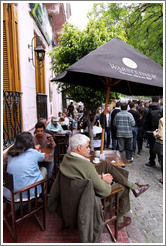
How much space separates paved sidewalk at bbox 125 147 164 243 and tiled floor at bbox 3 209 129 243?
0.22 metres

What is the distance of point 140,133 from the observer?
22.9ft

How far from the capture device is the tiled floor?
262cm

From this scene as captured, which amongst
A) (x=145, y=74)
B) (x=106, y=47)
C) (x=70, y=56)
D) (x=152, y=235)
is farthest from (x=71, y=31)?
(x=152, y=235)

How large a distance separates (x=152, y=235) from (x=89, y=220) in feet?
4.37

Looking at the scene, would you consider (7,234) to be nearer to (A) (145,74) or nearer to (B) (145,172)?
(A) (145,74)

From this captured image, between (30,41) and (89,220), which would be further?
(30,41)

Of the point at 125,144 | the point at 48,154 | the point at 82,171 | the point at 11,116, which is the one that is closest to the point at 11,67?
the point at 11,116

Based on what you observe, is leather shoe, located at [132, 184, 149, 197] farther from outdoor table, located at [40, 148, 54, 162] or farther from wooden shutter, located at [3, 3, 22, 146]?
wooden shutter, located at [3, 3, 22, 146]

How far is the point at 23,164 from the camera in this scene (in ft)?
8.41

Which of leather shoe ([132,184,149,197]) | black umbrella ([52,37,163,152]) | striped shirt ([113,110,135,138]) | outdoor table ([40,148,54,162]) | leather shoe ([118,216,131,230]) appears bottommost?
leather shoe ([118,216,131,230])

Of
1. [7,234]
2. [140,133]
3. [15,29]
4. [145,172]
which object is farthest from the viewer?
[140,133]

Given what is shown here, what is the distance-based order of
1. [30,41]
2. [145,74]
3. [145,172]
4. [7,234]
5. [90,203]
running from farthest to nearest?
[30,41], [145,172], [7,234], [145,74], [90,203]

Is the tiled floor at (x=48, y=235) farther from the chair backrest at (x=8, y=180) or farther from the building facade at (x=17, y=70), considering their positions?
the building facade at (x=17, y=70)

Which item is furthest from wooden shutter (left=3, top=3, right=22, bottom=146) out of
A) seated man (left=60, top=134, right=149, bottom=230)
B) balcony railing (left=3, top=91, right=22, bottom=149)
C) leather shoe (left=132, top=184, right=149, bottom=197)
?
leather shoe (left=132, top=184, right=149, bottom=197)
